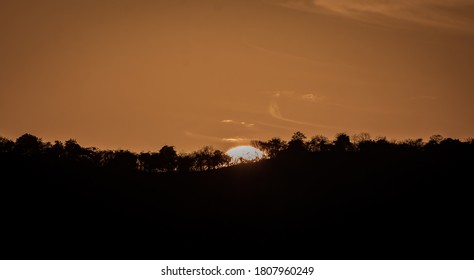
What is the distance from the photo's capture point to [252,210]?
157m

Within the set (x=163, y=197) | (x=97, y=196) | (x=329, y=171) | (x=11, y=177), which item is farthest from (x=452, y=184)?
(x=11, y=177)

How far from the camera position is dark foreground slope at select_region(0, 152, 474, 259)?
420 ft

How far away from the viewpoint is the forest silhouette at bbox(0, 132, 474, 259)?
128250mm

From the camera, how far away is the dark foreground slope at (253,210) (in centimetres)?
12812

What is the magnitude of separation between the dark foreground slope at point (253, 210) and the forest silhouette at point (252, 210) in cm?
26

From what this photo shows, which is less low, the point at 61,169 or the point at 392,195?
the point at 61,169

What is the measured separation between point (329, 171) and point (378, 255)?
59.2 metres

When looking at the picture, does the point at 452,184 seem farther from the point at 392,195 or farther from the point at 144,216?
the point at 144,216

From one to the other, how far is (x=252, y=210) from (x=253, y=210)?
253 mm

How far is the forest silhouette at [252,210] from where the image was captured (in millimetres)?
128250

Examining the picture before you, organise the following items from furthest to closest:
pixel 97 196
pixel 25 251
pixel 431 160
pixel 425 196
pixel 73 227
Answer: pixel 431 160
pixel 97 196
pixel 425 196
pixel 73 227
pixel 25 251

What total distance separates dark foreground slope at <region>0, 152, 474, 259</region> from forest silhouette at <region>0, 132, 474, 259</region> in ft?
0.84

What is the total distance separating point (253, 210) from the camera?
516ft

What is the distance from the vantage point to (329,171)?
18225 centimetres
